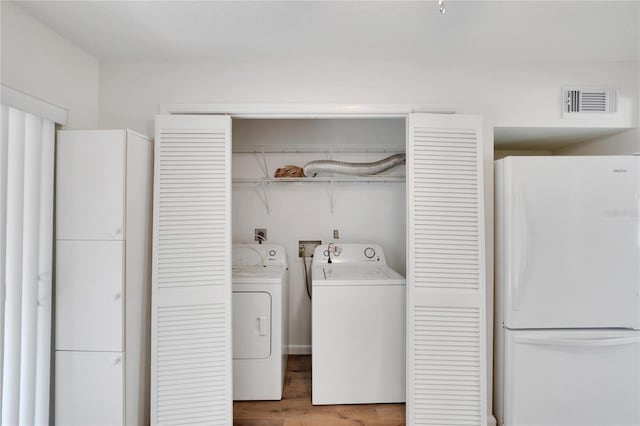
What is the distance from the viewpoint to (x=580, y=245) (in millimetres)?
1896

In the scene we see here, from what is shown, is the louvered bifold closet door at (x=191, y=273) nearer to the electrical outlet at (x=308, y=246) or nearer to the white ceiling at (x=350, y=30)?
the white ceiling at (x=350, y=30)

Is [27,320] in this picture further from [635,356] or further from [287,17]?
[635,356]

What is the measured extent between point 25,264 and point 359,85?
2195 millimetres

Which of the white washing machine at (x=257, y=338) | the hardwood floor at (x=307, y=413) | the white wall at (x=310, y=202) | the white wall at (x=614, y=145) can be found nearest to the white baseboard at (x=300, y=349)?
the white wall at (x=310, y=202)

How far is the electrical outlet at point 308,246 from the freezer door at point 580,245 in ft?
5.63

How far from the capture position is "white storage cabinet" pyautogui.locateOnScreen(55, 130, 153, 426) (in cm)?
174

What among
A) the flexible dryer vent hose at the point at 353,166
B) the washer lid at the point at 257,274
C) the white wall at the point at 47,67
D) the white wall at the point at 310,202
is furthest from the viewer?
the white wall at the point at 310,202

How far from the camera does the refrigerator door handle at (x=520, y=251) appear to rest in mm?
1911

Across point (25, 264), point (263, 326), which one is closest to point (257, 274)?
point (263, 326)

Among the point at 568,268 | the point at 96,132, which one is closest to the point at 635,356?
the point at 568,268

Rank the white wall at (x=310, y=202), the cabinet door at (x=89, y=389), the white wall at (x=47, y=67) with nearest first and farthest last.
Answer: the white wall at (x=47, y=67)
the cabinet door at (x=89, y=389)
the white wall at (x=310, y=202)

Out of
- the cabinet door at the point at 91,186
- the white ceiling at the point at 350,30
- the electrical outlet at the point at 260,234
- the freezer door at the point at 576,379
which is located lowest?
the freezer door at the point at 576,379

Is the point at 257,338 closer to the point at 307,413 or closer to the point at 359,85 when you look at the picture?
the point at 307,413

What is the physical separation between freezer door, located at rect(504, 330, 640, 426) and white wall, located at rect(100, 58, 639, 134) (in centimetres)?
140
